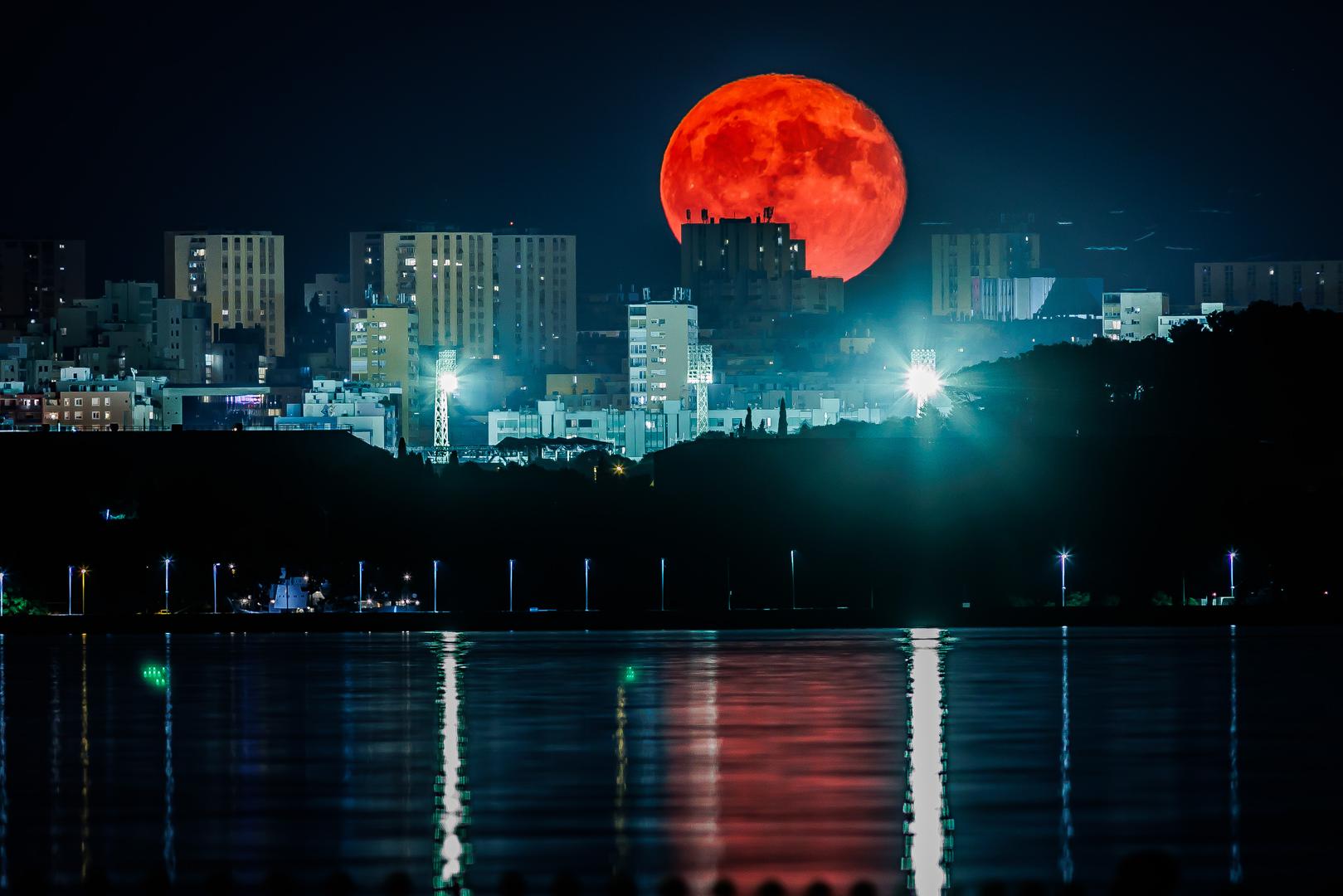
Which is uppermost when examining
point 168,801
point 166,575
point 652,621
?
point 166,575

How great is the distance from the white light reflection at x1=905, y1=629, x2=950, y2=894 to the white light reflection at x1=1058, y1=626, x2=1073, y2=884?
4.26ft

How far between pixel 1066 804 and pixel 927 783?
2.66 metres

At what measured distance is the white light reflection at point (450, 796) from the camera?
28359 millimetres

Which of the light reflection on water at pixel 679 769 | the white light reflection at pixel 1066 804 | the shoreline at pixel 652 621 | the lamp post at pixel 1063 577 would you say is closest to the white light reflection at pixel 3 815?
the light reflection on water at pixel 679 769

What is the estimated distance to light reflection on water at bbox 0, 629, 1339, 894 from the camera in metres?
29.4

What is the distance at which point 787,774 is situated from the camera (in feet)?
121

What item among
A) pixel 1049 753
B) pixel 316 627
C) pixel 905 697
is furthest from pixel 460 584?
pixel 1049 753

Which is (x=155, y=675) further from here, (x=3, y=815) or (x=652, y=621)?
(x=652, y=621)

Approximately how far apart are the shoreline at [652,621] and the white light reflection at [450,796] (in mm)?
30923

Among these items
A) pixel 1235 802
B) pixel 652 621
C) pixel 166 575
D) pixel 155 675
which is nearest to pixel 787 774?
pixel 1235 802

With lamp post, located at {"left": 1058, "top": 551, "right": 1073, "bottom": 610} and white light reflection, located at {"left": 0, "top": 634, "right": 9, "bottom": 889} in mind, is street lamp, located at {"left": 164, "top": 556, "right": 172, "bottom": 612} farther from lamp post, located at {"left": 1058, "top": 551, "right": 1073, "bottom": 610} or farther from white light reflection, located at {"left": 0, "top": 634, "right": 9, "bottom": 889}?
white light reflection, located at {"left": 0, "top": 634, "right": 9, "bottom": 889}

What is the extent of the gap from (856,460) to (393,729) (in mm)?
65109

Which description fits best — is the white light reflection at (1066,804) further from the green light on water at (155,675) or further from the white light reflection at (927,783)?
the green light on water at (155,675)

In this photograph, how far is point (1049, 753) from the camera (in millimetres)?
39906
